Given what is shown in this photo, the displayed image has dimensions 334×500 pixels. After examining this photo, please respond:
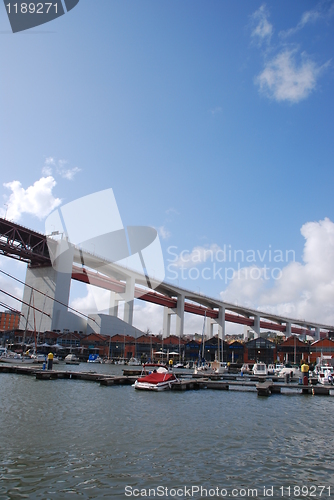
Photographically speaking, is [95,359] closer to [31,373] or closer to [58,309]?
[58,309]

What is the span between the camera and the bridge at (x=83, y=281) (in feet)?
251

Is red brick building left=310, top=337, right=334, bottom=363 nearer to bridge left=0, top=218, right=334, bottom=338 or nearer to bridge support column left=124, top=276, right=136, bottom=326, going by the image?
bridge left=0, top=218, right=334, bottom=338

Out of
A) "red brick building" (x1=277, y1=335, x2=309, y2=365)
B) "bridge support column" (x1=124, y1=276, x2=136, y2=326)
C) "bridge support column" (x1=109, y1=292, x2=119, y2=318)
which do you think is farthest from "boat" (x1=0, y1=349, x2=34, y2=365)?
"red brick building" (x1=277, y1=335, x2=309, y2=365)

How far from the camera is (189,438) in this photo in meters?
13.0

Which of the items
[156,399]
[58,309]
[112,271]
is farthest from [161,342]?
[156,399]

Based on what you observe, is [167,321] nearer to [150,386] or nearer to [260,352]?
[260,352]

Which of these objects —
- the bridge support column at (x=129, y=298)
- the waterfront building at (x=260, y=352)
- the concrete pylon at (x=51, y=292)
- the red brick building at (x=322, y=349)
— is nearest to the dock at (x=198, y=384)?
the concrete pylon at (x=51, y=292)

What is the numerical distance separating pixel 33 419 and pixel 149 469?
7.41 meters

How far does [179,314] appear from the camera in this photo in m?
108

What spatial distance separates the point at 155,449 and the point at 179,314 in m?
97.2

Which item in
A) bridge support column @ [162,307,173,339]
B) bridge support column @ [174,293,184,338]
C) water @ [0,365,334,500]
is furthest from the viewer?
bridge support column @ [162,307,173,339]

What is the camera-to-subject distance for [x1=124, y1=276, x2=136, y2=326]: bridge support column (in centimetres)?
9575

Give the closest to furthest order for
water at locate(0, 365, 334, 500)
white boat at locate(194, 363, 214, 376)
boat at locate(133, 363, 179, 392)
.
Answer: water at locate(0, 365, 334, 500) < boat at locate(133, 363, 179, 392) < white boat at locate(194, 363, 214, 376)

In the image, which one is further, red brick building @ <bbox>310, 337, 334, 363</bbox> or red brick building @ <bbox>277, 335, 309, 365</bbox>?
red brick building @ <bbox>277, 335, 309, 365</bbox>
